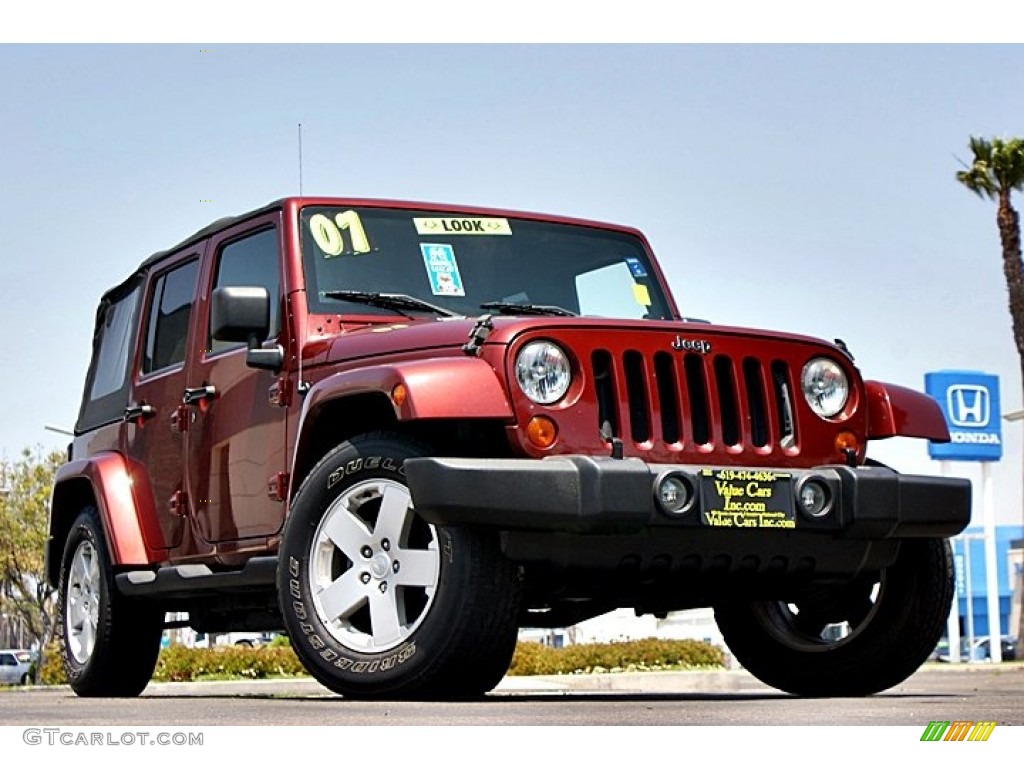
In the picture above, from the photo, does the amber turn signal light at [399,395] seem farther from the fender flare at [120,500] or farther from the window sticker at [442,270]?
the fender flare at [120,500]

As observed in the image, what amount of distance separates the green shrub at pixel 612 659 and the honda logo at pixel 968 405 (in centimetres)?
1692

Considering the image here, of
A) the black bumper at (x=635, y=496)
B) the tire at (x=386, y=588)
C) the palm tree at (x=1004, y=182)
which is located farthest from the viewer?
the palm tree at (x=1004, y=182)

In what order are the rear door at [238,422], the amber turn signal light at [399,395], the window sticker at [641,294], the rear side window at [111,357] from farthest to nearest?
the rear side window at [111,357]
the window sticker at [641,294]
the rear door at [238,422]
the amber turn signal light at [399,395]

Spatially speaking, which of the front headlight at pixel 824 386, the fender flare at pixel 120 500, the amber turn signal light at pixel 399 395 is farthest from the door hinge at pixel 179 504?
the front headlight at pixel 824 386

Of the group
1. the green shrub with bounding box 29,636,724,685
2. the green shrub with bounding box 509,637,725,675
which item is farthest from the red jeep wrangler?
the green shrub with bounding box 509,637,725,675

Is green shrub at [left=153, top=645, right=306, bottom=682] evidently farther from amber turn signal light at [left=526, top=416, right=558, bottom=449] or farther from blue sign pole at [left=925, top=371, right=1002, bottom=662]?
blue sign pole at [left=925, top=371, right=1002, bottom=662]

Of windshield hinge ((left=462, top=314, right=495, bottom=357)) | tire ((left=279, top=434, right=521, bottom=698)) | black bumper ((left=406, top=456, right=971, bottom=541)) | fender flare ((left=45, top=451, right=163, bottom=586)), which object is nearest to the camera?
black bumper ((left=406, top=456, right=971, bottom=541))

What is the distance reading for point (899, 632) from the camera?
25.3ft

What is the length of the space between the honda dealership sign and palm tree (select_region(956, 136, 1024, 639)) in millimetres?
4528

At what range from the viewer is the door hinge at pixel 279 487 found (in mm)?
7766

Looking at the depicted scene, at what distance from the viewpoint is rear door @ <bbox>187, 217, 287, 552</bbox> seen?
7961 mm

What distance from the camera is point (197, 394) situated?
340 inches

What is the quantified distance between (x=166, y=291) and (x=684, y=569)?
12.8 feet
